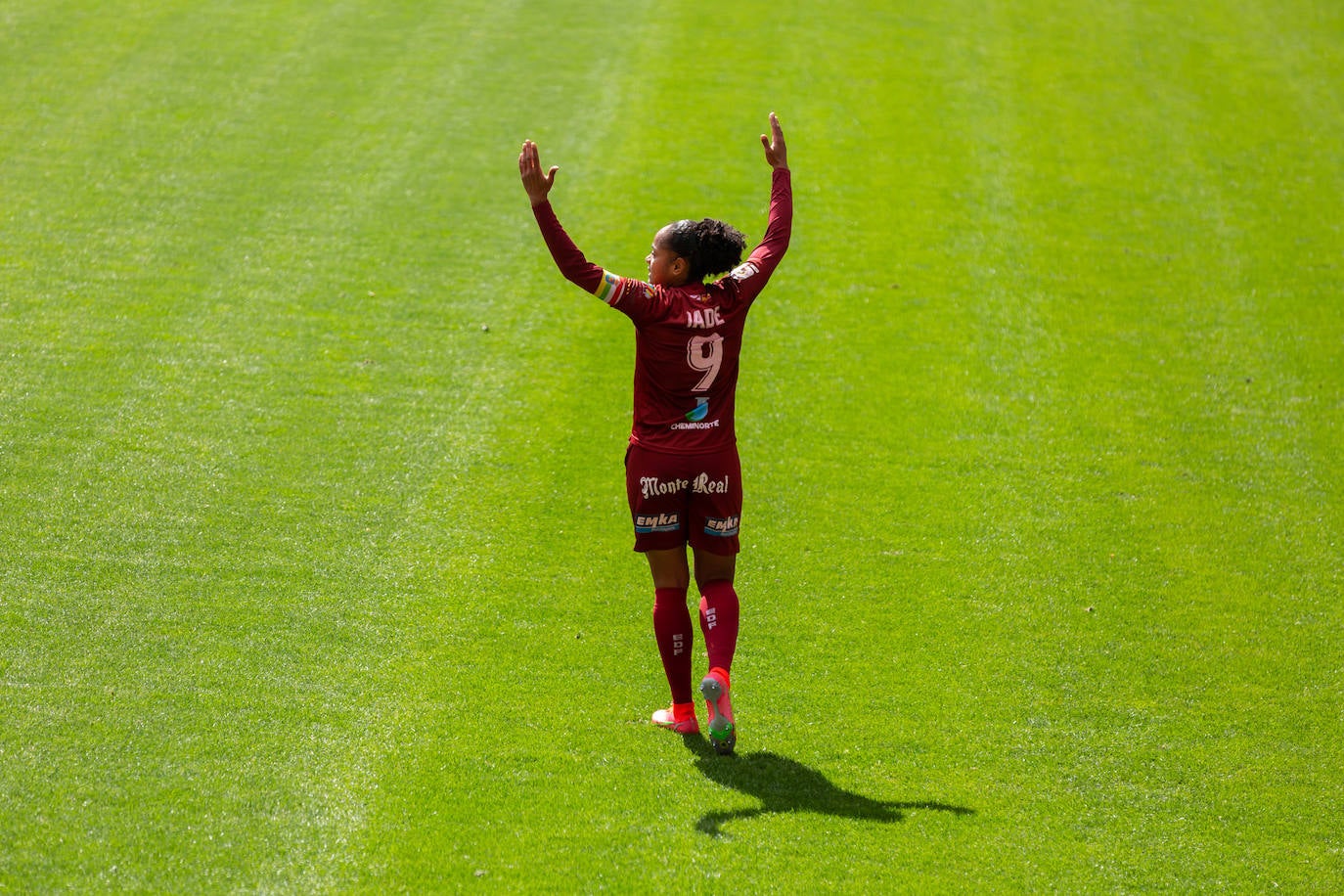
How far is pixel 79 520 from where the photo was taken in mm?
7008

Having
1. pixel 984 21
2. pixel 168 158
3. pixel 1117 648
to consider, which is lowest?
pixel 1117 648

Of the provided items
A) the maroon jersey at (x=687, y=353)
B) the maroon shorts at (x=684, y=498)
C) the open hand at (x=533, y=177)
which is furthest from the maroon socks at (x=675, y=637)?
the open hand at (x=533, y=177)

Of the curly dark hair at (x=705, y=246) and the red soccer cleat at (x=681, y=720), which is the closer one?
the curly dark hair at (x=705, y=246)

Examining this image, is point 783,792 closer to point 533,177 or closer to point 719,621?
point 719,621

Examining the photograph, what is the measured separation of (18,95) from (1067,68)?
10.9m

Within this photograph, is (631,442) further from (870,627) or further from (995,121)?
(995,121)

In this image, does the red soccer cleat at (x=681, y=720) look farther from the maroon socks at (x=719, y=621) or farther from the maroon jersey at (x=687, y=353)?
the maroon jersey at (x=687, y=353)

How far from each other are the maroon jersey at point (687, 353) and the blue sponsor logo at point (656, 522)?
306mm

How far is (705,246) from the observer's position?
5.45 m

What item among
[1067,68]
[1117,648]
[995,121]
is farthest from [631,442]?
[1067,68]

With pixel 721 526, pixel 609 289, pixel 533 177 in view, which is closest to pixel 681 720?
pixel 721 526

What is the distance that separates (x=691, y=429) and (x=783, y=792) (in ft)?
5.18

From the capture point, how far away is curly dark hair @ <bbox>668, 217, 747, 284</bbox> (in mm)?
5422

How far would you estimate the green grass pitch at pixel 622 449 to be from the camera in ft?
17.0
